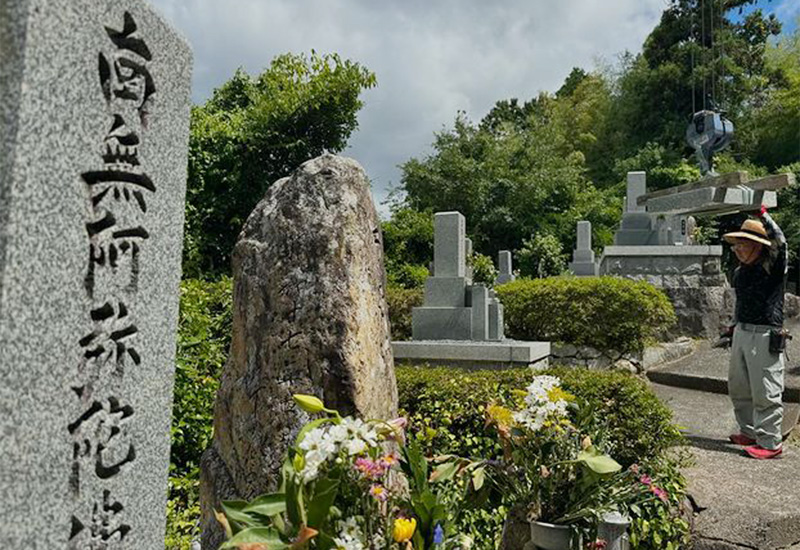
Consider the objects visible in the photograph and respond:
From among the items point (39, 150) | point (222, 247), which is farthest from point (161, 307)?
point (222, 247)

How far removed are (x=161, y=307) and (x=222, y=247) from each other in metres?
8.05

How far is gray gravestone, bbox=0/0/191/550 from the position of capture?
1300 mm

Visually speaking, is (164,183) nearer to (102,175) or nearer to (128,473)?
(102,175)

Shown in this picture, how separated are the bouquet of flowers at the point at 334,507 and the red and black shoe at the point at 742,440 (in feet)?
12.8

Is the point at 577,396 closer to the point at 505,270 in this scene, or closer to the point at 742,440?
the point at 742,440

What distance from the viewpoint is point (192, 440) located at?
4430mm

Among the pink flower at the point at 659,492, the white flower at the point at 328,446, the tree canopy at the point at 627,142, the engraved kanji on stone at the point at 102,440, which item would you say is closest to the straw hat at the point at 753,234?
the pink flower at the point at 659,492

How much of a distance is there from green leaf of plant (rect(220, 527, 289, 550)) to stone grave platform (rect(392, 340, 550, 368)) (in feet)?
15.5

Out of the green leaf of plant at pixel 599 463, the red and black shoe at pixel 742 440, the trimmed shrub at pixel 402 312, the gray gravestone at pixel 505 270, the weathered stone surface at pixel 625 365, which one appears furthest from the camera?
the gray gravestone at pixel 505 270

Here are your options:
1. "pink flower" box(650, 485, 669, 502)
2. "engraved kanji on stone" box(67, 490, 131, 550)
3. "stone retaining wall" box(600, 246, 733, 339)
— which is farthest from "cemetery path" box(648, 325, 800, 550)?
"stone retaining wall" box(600, 246, 733, 339)

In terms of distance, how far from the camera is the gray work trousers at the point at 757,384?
14.7 feet

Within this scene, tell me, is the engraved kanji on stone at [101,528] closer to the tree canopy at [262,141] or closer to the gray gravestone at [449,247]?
the gray gravestone at [449,247]

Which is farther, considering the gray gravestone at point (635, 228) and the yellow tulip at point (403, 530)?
the gray gravestone at point (635, 228)

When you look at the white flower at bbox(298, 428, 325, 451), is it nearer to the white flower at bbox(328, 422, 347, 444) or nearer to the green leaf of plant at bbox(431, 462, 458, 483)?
the white flower at bbox(328, 422, 347, 444)
